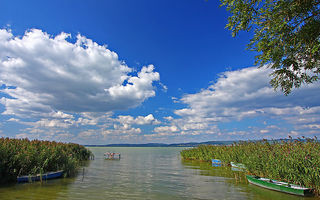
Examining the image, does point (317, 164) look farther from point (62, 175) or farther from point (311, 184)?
point (62, 175)

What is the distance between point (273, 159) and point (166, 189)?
8.98m

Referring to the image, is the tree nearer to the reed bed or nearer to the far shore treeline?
the reed bed

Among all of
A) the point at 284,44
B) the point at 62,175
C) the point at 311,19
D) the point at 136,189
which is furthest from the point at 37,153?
the point at 311,19

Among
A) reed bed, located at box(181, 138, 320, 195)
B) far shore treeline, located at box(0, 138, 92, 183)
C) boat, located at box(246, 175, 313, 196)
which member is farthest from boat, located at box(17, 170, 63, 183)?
reed bed, located at box(181, 138, 320, 195)

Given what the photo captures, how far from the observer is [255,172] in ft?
59.2

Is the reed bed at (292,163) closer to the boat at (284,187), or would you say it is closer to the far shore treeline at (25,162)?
the boat at (284,187)

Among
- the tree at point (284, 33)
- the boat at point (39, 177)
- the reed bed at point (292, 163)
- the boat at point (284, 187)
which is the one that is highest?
the tree at point (284, 33)

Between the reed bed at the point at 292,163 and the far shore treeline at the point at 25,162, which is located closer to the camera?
the reed bed at the point at 292,163

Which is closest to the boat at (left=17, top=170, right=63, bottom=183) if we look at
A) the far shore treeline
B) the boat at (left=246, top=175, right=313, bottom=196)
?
the far shore treeline

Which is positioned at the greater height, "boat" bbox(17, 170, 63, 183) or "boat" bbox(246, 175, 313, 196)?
"boat" bbox(17, 170, 63, 183)

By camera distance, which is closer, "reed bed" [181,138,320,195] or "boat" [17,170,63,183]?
"reed bed" [181,138,320,195]

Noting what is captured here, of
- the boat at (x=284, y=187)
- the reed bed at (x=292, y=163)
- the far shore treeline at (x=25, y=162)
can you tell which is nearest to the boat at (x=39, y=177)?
the far shore treeline at (x=25, y=162)

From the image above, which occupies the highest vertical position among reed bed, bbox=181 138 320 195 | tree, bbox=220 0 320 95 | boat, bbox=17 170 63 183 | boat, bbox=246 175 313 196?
tree, bbox=220 0 320 95

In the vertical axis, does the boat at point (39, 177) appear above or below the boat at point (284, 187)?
above
